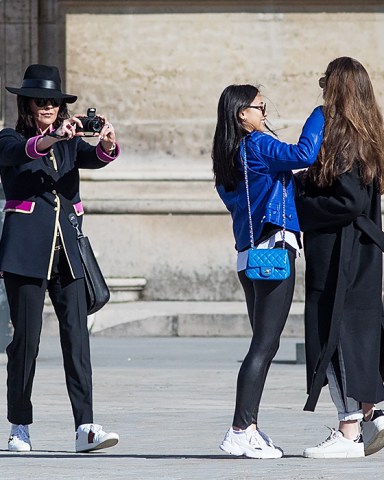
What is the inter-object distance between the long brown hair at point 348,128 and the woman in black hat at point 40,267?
3.38 ft

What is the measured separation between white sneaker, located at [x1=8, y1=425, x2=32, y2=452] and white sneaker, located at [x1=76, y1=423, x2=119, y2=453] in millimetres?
236

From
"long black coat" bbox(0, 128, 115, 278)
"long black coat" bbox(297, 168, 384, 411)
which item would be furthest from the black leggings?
"long black coat" bbox(0, 128, 115, 278)

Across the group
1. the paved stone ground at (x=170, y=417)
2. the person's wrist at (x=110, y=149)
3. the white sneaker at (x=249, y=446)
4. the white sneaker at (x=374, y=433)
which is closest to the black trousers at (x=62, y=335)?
the paved stone ground at (x=170, y=417)

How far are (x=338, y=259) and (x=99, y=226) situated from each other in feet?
26.7

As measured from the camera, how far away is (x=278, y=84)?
49.4 ft

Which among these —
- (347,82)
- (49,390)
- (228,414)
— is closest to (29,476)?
(347,82)

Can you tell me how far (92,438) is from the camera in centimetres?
732

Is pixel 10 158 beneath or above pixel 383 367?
above

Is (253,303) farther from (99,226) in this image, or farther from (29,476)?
(99,226)

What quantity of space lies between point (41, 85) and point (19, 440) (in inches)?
62.9

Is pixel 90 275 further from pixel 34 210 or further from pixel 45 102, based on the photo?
pixel 45 102

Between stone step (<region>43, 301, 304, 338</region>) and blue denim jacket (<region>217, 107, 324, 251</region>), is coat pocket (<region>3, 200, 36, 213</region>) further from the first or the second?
stone step (<region>43, 301, 304, 338</region>)

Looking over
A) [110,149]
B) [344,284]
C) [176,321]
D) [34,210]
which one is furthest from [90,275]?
[176,321]

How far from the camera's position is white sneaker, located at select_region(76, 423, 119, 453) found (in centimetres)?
729
